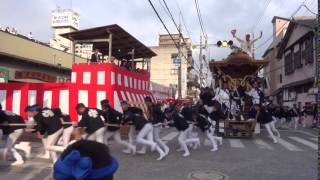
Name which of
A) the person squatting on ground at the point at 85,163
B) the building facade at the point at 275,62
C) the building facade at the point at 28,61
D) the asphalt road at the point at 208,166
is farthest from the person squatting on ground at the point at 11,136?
the building facade at the point at 275,62

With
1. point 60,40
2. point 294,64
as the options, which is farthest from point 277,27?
point 60,40

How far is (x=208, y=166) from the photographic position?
1035cm

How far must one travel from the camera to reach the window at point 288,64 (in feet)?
140

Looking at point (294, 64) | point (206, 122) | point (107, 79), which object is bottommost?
point (206, 122)

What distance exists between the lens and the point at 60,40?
5094 centimetres

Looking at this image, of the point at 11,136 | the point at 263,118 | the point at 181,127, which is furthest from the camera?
the point at 263,118

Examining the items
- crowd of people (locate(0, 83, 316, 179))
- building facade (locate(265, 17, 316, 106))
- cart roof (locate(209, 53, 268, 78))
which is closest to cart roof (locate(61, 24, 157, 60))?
cart roof (locate(209, 53, 268, 78))

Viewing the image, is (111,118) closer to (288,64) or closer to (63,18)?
(288,64)

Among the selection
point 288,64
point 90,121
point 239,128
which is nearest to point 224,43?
point 239,128

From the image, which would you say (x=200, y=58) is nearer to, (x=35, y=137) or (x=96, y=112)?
(x=35, y=137)

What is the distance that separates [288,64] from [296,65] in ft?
14.7

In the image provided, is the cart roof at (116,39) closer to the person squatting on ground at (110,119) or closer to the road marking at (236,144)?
the person squatting on ground at (110,119)

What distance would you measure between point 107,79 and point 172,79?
54785 millimetres

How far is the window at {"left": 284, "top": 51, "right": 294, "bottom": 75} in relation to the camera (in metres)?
42.6
